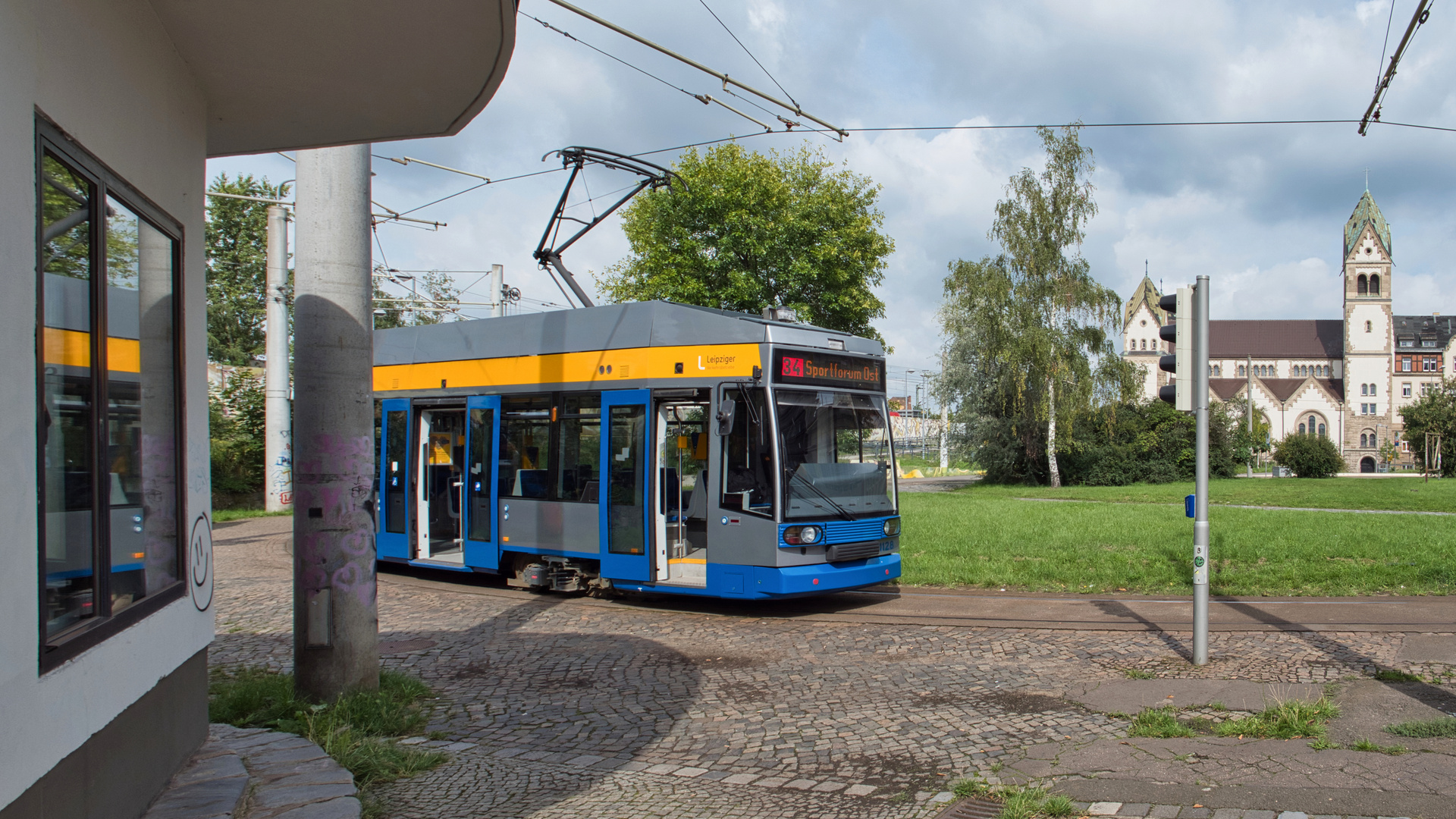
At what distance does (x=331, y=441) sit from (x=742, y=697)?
3241 millimetres

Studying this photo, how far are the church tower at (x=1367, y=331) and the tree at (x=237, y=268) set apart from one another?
10710cm

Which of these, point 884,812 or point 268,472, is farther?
point 268,472

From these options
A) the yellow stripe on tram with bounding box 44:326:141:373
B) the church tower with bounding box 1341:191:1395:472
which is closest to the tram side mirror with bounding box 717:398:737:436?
the yellow stripe on tram with bounding box 44:326:141:373

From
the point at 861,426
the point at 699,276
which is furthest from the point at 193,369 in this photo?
the point at 699,276

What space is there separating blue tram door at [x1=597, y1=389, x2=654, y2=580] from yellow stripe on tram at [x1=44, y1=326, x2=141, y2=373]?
671 centimetres

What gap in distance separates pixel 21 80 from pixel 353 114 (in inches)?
89.4

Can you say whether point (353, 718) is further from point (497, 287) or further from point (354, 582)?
point (497, 287)

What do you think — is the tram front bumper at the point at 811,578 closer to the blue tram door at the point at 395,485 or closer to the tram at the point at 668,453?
the tram at the point at 668,453

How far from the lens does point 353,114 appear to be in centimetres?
516

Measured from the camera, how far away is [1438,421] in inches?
2542

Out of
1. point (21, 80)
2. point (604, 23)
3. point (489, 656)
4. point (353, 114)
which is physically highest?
point (604, 23)

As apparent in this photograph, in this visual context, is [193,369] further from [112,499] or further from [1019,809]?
[1019,809]

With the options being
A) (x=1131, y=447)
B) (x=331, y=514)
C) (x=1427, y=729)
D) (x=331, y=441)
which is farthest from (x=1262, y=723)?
(x=1131, y=447)

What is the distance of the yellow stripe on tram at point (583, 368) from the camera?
33.3ft
